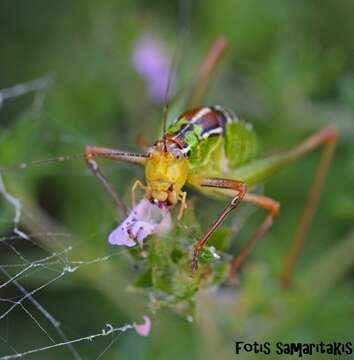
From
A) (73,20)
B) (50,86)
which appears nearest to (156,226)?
(50,86)

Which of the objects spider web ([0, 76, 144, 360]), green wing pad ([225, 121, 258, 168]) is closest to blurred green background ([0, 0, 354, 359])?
spider web ([0, 76, 144, 360])

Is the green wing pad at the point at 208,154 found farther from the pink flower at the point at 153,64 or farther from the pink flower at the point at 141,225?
the pink flower at the point at 153,64

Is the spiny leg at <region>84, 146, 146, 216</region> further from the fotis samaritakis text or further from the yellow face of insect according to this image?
the fotis samaritakis text

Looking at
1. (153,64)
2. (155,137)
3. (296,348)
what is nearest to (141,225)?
(296,348)

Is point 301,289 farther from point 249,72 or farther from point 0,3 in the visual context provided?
point 0,3

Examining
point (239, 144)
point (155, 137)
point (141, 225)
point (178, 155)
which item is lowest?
point (141, 225)

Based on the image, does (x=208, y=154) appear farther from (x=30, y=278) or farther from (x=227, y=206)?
(x=30, y=278)

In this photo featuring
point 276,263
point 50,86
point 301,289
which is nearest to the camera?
point 301,289
